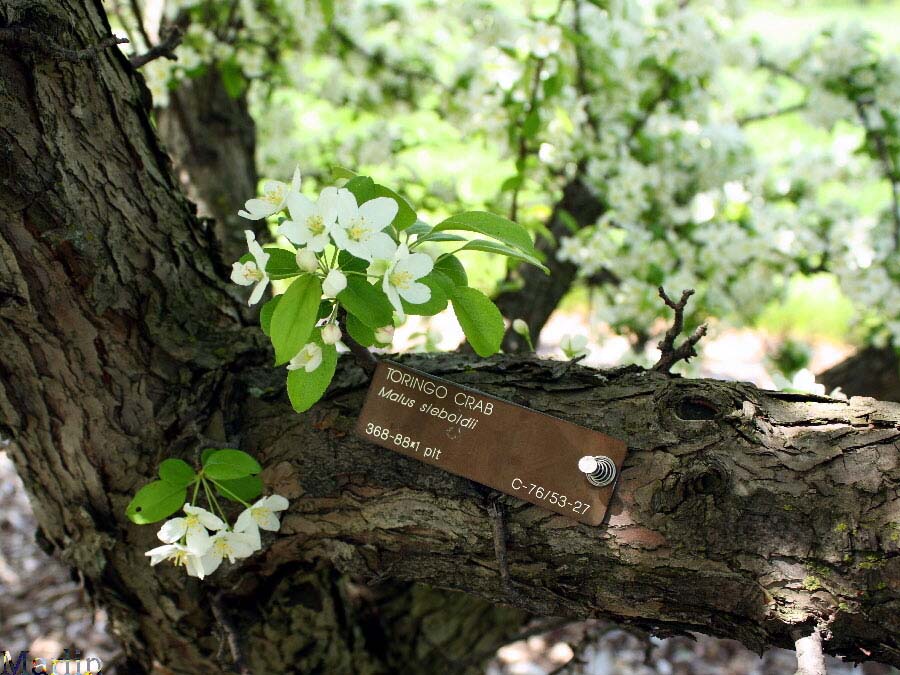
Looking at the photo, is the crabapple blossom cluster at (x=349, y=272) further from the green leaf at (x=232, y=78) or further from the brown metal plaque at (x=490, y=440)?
the green leaf at (x=232, y=78)

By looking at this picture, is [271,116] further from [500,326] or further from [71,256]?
[500,326]

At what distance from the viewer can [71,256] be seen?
1.17 metres

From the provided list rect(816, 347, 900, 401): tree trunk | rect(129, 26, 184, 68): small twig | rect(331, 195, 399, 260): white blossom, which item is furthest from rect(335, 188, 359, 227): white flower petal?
rect(816, 347, 900, 401): tree trunk

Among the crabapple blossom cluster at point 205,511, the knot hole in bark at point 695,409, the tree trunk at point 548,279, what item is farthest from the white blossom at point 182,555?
the tree trunk at point 548,279

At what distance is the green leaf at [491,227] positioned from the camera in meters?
0.96

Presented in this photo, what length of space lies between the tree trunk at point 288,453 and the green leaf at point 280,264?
0.35m

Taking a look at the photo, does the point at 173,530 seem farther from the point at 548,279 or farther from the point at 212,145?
the point at 212,145

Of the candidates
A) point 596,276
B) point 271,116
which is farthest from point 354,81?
point 596,276

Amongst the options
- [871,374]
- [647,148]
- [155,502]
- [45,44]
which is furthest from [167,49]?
[871,374]

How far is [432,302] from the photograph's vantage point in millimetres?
921

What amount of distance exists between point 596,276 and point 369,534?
1.76 metres

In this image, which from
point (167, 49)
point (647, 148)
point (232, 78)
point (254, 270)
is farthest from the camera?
point (647, 148)

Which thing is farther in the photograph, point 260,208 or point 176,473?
point 176,473

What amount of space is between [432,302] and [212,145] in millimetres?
1863
